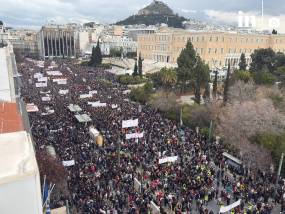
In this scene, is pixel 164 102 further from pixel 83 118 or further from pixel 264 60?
pixel 264 60

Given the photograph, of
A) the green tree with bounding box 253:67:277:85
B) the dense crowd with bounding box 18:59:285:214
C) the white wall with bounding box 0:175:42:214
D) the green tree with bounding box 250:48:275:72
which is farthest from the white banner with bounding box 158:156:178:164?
the green tree with bounding box 250:48:275:72

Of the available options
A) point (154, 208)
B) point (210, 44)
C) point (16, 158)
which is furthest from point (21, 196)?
point (210, 44)

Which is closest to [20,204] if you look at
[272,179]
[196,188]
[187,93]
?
Result: [196,188]

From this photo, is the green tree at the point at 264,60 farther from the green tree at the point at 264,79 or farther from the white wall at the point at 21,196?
the white wall at the point at 21,196

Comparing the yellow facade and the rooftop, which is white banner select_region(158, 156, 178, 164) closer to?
the rooftop

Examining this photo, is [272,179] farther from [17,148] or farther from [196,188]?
[17,148]

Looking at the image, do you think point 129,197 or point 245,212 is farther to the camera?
point 129,197
